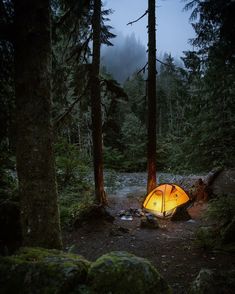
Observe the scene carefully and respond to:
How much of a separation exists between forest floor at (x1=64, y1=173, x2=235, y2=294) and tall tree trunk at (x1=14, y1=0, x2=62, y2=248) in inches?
101

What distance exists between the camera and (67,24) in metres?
7.06

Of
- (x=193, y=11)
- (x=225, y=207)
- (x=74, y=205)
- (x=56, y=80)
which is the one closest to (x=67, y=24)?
(x=56, y=80)

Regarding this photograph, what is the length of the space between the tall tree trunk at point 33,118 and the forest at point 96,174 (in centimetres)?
1

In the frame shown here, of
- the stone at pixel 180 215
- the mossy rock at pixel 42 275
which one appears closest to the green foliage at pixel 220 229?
the stone at pixel 180 215

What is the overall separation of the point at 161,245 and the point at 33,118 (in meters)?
4.82

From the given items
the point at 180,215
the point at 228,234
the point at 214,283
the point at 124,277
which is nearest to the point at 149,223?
the point at 180,215

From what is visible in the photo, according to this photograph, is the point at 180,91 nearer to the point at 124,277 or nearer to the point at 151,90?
the point at 151,90

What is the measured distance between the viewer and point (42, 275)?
2.17 meters

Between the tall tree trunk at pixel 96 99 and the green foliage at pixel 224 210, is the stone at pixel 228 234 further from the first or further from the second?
the tall tree trunk at pixel 96 99

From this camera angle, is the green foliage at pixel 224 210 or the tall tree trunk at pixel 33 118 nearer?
the tall tree trunk at pixel 33 118

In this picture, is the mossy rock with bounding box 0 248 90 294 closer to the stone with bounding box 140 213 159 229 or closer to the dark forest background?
the dark forest background

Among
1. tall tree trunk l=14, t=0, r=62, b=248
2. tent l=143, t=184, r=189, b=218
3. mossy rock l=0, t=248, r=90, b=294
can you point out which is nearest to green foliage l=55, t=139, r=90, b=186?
tent l=143, t=184, r=189, b=218

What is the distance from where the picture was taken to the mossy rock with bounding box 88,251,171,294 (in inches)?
87.4

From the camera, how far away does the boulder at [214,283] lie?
2.82 metres
